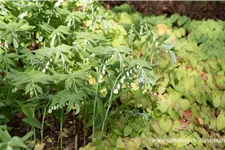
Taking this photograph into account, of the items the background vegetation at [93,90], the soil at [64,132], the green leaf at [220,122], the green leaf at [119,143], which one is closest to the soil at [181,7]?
the background vegetation at [93,90]

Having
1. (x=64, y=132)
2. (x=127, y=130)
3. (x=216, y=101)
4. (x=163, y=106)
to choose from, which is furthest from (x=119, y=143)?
(x=216, y=101)

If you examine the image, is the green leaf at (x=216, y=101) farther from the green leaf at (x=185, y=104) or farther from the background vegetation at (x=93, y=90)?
the green leaf at (x=185, y=104)

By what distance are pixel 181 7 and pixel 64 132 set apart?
198 inches

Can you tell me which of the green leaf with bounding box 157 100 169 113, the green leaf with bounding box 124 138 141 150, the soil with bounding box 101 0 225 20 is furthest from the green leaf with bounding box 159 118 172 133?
the soil with bounding box 101 0 225 20

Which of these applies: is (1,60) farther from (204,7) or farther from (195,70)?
(204,7)

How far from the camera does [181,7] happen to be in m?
7.66

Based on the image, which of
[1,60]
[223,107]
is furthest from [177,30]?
[1,60]

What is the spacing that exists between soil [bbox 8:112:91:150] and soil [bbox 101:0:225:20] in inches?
159

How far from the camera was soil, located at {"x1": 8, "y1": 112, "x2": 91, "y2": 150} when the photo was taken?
126 inches

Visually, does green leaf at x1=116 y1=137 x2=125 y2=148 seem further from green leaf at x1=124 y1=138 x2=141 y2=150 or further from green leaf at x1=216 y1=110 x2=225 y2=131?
green leaf at x1=216 y1=110 x2=225 y2=131

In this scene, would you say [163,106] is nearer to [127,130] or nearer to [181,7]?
[127,130]

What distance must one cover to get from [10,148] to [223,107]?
6.03 feet

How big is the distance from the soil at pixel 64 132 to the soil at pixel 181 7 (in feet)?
13.3

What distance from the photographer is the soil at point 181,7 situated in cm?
739
